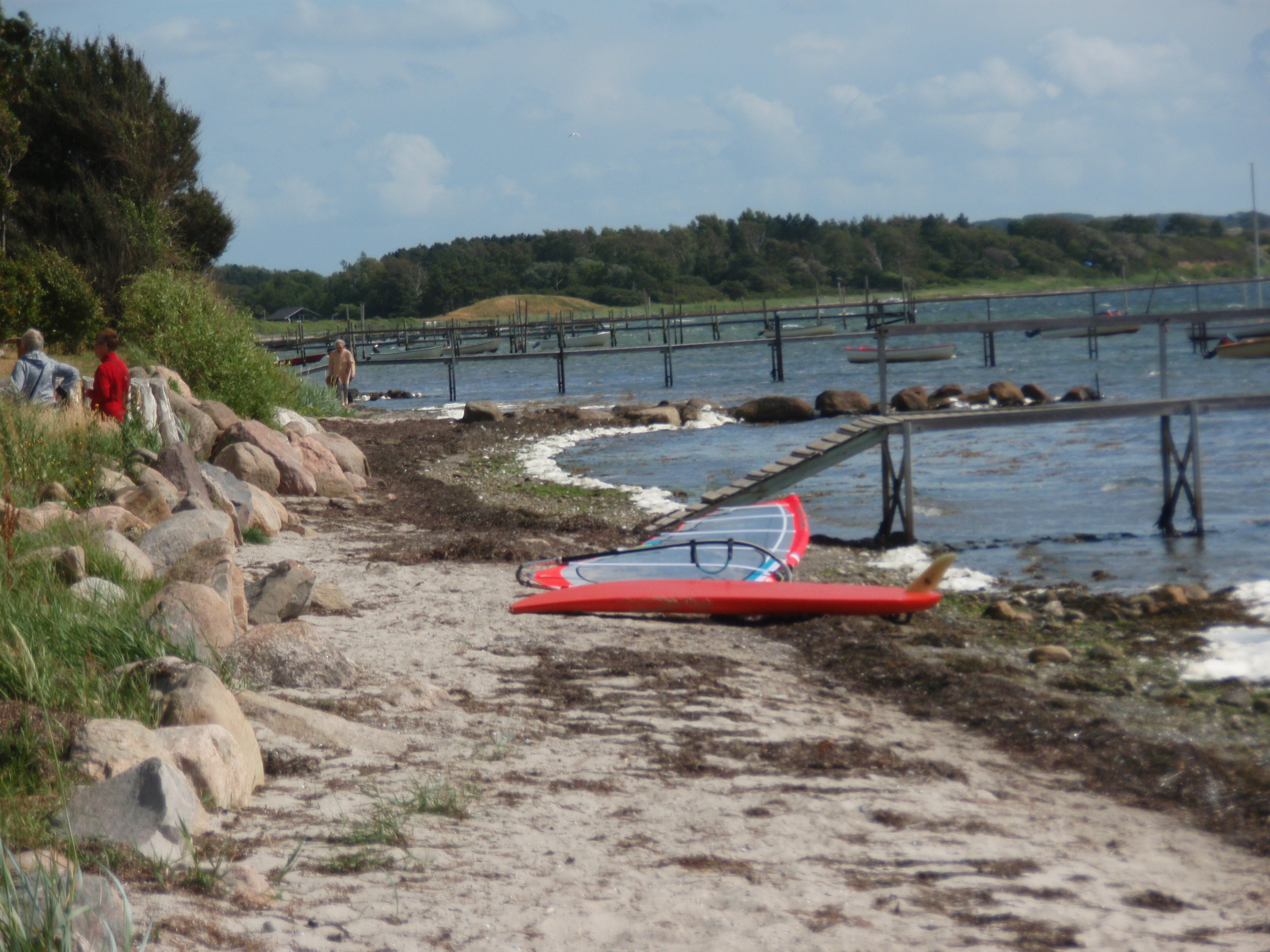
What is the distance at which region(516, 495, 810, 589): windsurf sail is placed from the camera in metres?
9.42

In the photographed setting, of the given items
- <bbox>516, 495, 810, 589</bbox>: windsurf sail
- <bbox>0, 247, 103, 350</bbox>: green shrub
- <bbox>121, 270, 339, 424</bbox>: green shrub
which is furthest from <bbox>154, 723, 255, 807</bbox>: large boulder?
<bbox>0, 247, 103, 350</bbox>: green shrub

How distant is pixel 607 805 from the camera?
4.76 metres

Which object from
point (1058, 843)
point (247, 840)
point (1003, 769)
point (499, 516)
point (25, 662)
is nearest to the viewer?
point (247, 840)

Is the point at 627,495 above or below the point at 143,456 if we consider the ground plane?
below

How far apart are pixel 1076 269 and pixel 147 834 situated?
11425 centimetres

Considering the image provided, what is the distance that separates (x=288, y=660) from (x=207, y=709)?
53.0 inches

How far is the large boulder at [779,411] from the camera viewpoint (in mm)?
28938

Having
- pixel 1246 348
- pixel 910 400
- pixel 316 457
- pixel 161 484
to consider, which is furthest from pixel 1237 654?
pixel 1246 348

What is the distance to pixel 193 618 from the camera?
233 inches

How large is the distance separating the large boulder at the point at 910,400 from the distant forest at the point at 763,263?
76.0 metres

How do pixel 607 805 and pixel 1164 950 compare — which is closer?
pixel 1164 950

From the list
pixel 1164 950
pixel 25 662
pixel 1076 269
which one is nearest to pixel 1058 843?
pixel 1164 950

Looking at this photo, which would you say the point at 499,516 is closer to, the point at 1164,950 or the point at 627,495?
the point at 627,495

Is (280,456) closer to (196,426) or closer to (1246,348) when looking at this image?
(196,426)
